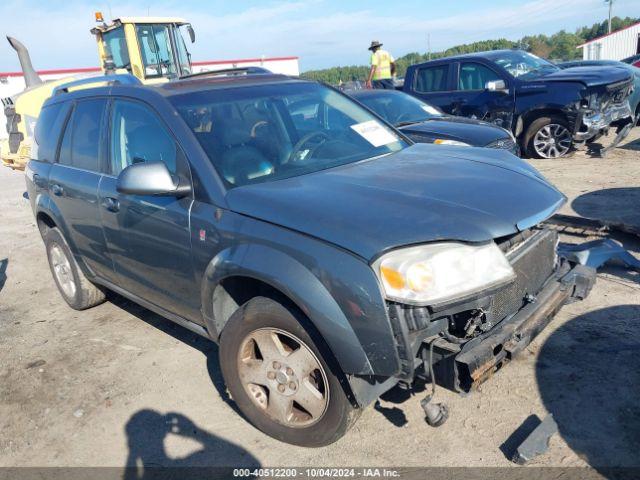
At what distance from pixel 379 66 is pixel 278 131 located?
10.6m

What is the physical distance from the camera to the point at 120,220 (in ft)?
11.7

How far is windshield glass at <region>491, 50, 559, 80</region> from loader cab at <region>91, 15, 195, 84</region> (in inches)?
265

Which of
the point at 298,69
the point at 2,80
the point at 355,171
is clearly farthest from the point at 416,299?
the point at 298,69

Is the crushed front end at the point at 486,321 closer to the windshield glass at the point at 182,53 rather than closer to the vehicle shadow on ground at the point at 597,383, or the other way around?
A: the vehicle shadow on ground at the point at 597,383

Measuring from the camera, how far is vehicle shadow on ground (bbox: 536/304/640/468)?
2.66 metres

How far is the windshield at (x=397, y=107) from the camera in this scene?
25.7 feet

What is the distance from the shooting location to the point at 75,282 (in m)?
4.79

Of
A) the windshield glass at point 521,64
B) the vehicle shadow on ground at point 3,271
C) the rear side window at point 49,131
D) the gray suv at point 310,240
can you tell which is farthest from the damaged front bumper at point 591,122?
the vehicle shadow on ground at point 3,271

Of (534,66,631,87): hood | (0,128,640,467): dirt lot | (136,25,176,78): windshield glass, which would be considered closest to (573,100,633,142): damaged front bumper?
(534,66,631,87): hood

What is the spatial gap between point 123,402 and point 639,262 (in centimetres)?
395

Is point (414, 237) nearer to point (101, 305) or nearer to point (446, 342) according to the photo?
point (446, 342)

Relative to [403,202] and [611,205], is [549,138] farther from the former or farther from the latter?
[403,202]

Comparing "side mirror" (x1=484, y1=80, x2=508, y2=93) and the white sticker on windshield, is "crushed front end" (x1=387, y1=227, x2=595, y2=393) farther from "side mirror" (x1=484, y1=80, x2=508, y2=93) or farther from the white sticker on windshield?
"side mirror" (x1=484, y1=80, x2=508, y2=93)

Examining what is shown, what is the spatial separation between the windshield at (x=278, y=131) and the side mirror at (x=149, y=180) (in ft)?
0.86
